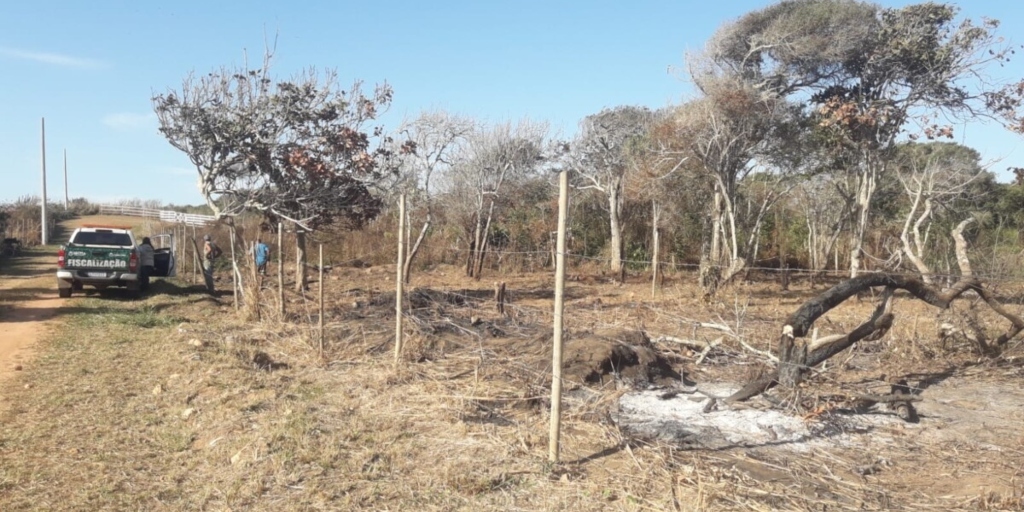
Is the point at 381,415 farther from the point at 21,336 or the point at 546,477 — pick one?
the point at 21,336

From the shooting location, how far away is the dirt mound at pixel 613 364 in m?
7.70

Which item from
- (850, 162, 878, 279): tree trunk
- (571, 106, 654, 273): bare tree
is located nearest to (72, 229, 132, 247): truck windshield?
(571, 106, 654, 273): bare tree

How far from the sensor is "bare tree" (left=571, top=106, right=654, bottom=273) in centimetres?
2397

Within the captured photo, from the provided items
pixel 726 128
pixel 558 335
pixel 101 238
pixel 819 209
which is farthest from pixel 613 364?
pixel 819 209

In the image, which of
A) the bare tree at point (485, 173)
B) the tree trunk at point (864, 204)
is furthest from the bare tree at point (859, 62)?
the bare tree at point (485, 173)

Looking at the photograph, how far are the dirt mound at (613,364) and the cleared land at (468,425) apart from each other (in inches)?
1.0

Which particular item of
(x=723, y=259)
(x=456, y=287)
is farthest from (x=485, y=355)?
(x=723, y=259)

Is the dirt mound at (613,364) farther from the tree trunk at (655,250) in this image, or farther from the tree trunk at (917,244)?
the tree trunk at (655,250)

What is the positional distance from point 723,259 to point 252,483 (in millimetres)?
18619

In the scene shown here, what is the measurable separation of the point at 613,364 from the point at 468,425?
220 cm

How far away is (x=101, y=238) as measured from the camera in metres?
16.2

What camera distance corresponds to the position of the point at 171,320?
12.4 metres

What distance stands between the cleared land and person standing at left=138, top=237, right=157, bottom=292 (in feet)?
17.2

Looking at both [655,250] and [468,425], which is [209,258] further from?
[468,425]
